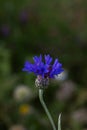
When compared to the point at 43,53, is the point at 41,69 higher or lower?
lower

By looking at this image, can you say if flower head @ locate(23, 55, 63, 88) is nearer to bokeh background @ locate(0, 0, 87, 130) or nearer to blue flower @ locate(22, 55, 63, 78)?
blue flower @ locate(22, 55, 63, 78)

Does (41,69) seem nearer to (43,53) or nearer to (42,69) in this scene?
(42,69)

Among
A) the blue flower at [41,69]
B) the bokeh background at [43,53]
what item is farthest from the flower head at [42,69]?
the bokeh background at [43,53]

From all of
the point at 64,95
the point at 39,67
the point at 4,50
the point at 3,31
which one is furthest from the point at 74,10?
the point at 39,67

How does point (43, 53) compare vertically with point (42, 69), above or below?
above

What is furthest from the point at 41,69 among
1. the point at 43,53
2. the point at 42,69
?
the point at 43,53

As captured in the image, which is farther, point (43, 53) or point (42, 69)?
point (43, 53)

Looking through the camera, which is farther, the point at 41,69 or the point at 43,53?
the point at 43,53

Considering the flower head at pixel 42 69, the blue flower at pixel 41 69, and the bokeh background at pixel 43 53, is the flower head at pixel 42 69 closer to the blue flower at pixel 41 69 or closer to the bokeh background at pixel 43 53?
the blue flower at pixel 41 69
